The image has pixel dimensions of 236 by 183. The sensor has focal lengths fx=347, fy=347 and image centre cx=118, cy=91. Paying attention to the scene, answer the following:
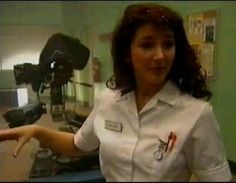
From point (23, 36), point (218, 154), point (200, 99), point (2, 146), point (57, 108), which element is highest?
point (23, 36)

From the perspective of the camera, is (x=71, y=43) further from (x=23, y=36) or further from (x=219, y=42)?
(x=219, y=42)

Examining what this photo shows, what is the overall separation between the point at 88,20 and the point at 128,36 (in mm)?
986

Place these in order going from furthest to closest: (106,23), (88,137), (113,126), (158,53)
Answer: (106,23) → (88,137) → (113,126) → (158,53)

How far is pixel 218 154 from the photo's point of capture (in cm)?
100

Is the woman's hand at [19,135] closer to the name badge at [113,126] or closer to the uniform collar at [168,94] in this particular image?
the name badge at [113,126]

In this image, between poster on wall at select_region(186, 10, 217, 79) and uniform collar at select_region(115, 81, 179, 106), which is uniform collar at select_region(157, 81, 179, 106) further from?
poster on wall at select_region(186, 10, 217, 79)

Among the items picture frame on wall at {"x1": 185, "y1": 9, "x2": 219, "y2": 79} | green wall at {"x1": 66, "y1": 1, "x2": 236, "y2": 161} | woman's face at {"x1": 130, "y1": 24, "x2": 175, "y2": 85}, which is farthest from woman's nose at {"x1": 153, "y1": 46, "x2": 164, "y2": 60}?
picture frame on wall at {"x1": 185, "y1": 9, "x2": 219, "y2": 79}

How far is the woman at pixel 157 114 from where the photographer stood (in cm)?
98

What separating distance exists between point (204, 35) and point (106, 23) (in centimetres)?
82

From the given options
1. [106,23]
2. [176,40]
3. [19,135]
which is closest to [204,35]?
[106,23]

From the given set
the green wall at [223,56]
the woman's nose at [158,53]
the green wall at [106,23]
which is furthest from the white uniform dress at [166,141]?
the green wall at [223,56]

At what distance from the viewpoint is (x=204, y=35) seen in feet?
8.09

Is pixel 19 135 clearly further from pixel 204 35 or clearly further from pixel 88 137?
pixel 204 35

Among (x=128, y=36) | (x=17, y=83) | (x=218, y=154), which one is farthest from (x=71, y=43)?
(x=218, y=154)
